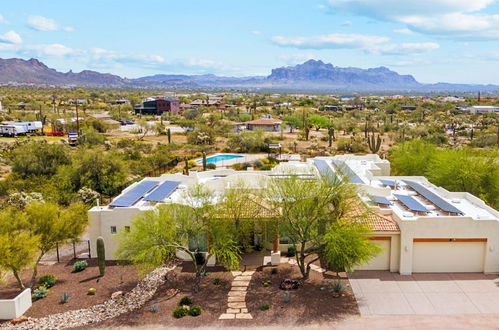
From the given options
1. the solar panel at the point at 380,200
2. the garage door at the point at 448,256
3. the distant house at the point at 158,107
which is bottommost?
the garage door at the point at 448,256

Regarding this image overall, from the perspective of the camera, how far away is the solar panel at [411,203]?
911 inches

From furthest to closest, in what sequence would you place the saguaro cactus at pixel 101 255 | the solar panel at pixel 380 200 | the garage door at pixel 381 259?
the solar panel at pixel 380 200
the garage door at pixel 381 259
the saguaro cactus at pixel 101 255

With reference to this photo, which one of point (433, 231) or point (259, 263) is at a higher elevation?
point (433, 231)

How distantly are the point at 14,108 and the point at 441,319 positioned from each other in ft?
384

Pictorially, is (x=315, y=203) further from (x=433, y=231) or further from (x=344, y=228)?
(x=433, y=231)

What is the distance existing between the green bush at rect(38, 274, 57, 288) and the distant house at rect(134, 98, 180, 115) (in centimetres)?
9197

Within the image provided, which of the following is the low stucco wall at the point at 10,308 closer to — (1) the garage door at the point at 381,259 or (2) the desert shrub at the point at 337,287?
(2) the desert shrub at the point at 337,287

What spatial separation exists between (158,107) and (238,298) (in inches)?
3840

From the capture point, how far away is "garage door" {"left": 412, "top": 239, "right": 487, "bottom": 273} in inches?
862

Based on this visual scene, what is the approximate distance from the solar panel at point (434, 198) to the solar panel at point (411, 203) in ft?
3.07

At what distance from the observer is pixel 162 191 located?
2703 centimetres

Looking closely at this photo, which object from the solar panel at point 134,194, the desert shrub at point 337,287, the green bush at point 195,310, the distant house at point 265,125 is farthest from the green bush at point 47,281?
the distant house at point 265,125

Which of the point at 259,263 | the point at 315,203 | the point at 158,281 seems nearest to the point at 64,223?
the point at 158,281

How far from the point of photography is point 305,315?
59.8ft
